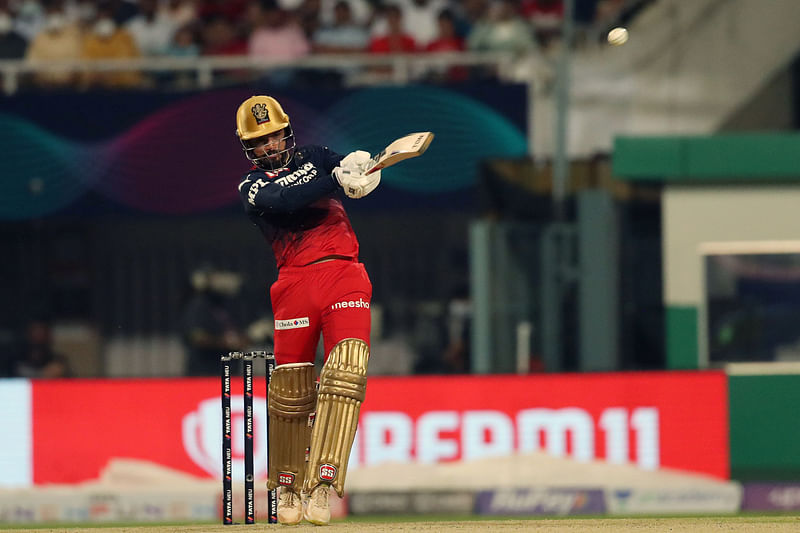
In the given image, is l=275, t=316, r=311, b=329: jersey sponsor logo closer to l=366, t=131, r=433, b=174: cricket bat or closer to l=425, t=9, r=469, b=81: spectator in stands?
l=366, t=131, r=433, b=174: cricket bat

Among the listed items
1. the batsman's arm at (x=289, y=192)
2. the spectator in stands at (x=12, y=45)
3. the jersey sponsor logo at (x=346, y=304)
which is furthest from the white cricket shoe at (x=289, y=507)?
the spectator in stands at (x=12, y=45)

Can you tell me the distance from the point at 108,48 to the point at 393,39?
3.20 metres

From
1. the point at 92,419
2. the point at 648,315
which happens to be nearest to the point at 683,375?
the point at 648,315

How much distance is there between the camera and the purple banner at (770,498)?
12336 mm

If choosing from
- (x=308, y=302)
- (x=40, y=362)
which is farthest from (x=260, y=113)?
(x=40, y=362)

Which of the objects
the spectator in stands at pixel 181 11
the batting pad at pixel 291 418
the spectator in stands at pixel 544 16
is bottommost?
the batting pad at pixel 291 418

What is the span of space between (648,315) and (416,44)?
3985 millimetres

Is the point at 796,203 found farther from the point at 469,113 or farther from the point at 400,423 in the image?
the point at 400,423

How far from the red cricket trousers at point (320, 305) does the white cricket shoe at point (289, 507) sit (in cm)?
68

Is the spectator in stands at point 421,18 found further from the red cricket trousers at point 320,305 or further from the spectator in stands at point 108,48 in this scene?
the red cricket trousers at point 320,305

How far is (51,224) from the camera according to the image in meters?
17.8

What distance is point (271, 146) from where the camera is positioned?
Result: 23.7 ft

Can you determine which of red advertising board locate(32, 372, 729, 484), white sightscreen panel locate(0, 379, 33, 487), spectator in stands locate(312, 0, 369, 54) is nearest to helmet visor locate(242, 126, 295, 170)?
red advertising board locate(32, 372, 729, 484)

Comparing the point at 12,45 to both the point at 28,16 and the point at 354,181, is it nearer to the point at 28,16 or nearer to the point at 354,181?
the point at 28,16
